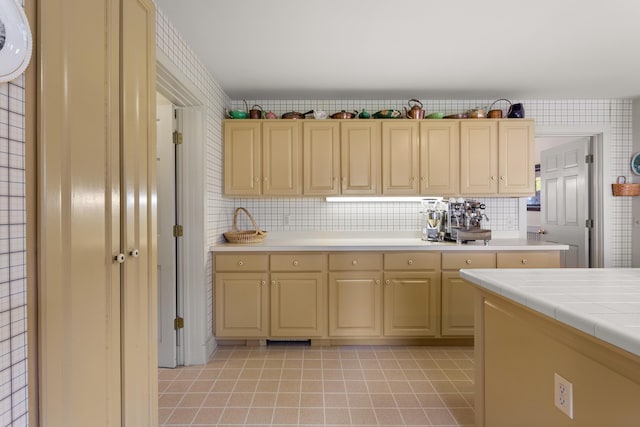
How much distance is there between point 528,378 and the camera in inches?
48.0

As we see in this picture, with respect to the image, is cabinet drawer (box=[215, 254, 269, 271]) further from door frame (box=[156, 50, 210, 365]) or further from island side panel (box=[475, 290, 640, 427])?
island side panel (box=[475, 290, 640, 427])

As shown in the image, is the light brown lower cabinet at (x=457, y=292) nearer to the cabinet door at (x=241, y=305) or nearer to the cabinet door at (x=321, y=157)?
the cabinet door at (x=321, y=157)

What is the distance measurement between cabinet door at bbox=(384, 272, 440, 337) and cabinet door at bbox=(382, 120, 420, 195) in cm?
81

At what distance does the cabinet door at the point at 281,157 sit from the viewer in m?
3.10

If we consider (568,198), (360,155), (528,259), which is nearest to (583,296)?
(528,259)

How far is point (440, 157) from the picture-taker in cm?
312

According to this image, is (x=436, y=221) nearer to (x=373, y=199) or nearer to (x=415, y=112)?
(x=373, y=199)

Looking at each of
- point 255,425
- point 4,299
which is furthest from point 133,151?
point 255,425

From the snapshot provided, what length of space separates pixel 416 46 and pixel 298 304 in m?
2.23

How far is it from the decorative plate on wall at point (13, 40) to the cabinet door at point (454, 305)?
2.88 meters

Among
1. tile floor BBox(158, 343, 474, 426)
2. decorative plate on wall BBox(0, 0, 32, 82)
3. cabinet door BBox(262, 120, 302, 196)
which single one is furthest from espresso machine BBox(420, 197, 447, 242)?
decorative plate on wall BBox(0, 0, 32, 82)

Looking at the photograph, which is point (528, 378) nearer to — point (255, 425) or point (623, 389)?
point (623, 389)

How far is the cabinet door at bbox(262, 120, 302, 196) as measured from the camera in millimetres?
3100

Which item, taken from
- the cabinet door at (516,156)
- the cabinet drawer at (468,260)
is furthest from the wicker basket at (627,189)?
the cabinet drawer at (468,260)
